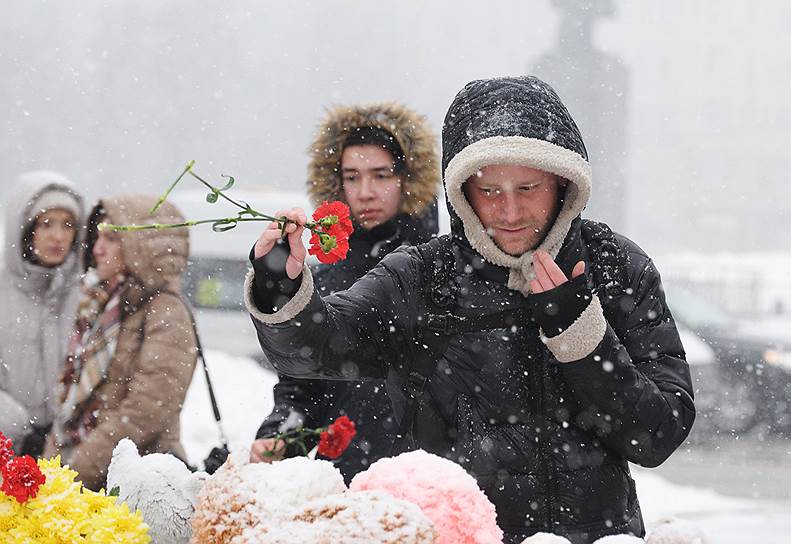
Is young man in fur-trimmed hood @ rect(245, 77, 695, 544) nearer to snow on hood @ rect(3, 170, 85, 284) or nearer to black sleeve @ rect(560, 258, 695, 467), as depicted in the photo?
black sleeve @ rect(560, 258, 695, 467)

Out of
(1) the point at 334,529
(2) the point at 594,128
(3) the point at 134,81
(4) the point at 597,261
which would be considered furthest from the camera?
(3) the point at 134,81

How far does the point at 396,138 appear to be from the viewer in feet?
10.6

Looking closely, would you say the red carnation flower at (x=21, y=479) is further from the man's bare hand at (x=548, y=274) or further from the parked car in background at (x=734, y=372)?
the parked car in background at (x=734, y=372)

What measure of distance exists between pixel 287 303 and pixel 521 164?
1.53ft

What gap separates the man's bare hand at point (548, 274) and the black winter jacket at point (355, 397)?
1.12 m

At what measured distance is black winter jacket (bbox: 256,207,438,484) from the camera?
A: 2.92 meters

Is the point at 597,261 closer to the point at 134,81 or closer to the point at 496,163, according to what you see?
the point at 496,163

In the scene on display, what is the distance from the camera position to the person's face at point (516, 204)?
1.96 meters

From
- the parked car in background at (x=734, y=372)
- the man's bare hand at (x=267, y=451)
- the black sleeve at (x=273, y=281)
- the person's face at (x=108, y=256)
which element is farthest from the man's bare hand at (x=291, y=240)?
the parked car in background at (x=734, y=372)

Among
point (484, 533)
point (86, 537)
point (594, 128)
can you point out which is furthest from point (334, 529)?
point (594, 128)

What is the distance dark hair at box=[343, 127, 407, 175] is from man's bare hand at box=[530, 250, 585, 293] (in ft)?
4.57

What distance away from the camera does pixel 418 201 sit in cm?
318

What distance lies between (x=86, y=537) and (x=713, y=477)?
762cm

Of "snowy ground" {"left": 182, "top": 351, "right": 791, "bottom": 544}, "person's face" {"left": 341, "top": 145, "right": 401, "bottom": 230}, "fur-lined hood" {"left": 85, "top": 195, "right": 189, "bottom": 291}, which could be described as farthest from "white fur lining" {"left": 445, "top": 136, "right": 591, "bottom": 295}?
"snowy ground" {"left": 182, "top": 351, "right": 791, "bottom": 544}
